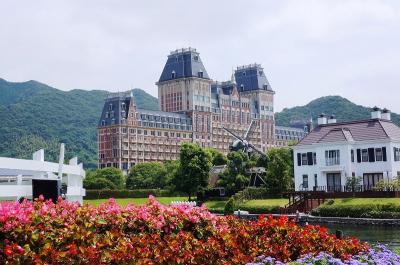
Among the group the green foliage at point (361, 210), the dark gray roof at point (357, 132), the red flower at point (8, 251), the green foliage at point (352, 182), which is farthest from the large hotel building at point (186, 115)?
the red flower at point (8, 251)

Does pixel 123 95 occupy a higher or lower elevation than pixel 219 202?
higher

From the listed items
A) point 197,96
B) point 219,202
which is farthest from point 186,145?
point 197,96

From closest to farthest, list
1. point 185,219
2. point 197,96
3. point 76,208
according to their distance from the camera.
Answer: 1. point 76,208
2. point 185,219
3. point 197,96

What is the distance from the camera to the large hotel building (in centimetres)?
14775

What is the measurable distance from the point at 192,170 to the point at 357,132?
21642 millimetres

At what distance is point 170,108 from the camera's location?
16850cm

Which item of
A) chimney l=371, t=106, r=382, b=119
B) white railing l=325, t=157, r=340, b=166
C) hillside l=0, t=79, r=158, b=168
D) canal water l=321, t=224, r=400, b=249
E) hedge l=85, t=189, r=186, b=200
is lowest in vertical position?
canal water l=321, t=224, r=400, b=249

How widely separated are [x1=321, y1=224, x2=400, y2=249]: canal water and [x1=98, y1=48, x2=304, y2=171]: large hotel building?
111077 mm

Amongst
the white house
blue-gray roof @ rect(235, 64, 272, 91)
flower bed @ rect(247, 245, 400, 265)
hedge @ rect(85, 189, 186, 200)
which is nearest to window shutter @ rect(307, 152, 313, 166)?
the white house

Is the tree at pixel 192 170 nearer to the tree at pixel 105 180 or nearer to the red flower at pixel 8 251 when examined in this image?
the tree at pixel 105 180

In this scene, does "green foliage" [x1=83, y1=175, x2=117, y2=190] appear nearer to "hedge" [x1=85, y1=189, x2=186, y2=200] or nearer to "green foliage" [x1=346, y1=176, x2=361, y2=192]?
"hedge" [x1=85, y1=189, x2=186, y2=200]

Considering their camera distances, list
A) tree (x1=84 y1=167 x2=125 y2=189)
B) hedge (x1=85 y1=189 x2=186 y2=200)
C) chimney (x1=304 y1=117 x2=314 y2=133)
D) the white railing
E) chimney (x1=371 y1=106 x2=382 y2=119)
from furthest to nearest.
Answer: chimney (x1=304 y1=117 x2=314 y2=133)
tree (x1=84 y1=167 x2=125 y2=189)
hedge (x1=85 y1=189 x2=186 y2=200)
chimney (x1=371 y1=106 x2=382 y2=119)
the white railing

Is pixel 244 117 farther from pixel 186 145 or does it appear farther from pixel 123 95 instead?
pixel 186 145

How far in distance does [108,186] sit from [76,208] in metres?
97.3
